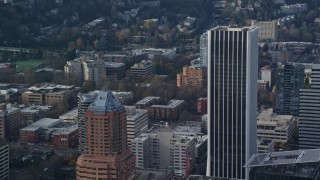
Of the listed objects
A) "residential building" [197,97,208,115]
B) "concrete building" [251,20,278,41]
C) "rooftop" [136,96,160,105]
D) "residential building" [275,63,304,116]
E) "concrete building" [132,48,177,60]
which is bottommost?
"residential building" [197,97,208,115]

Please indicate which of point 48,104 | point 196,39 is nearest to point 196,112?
point 48,104

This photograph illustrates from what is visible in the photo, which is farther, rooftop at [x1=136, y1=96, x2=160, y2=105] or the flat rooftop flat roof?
rooftop at [x1=136, y1=96, x2=160, y2=105]

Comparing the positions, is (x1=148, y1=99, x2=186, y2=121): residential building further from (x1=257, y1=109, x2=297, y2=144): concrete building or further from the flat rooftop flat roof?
the flat rooftop flat roof

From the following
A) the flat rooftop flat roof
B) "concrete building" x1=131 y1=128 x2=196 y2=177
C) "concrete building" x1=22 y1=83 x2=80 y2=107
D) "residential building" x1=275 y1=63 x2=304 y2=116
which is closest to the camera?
the flat rooftop flat roof

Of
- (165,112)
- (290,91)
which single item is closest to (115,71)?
(165,112)

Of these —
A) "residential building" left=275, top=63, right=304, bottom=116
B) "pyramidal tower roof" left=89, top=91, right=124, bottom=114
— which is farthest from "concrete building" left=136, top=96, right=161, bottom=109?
"pyramidal tower roof" left=89, top=91, right=124, bottom=114

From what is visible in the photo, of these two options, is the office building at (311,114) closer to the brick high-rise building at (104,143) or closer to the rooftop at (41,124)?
the brick high-rise building at (104,143)

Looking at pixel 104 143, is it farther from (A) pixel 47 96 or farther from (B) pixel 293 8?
(B) pixel 293 8
